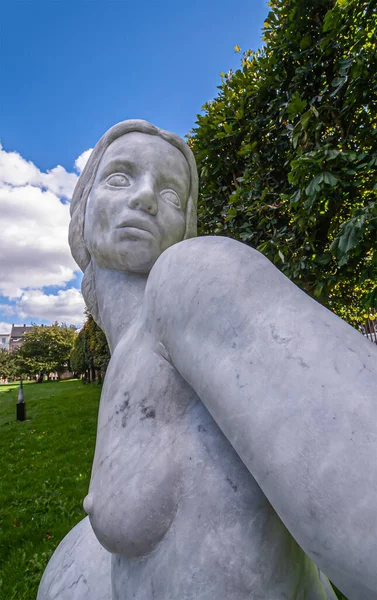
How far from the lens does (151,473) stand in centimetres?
80

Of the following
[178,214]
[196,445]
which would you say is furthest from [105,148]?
[196,445]

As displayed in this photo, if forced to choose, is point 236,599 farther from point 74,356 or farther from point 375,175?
point 74,356

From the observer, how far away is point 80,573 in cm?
112

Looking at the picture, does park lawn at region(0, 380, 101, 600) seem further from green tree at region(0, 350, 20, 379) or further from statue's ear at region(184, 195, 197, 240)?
green tree at region(0, 350, 20, 379)

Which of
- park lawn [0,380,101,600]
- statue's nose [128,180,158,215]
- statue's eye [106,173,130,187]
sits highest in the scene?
statue's eye [106,173,130,187]

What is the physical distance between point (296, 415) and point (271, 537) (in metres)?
0.35

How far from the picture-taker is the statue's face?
3.98ft

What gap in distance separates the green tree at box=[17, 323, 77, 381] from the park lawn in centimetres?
3213

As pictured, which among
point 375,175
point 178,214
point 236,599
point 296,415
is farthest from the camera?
point 375,175

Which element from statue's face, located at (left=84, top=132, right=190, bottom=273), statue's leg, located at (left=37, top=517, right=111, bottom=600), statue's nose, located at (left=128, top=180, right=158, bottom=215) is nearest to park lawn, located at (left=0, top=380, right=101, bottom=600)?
statue's leg, located at (left=37, top=517, right=111, bottom=600)

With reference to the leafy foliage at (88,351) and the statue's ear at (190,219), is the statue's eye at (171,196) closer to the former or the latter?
the statue's ear at (190,219)

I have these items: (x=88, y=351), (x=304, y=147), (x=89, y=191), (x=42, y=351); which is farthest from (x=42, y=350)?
(x=89, y=191)

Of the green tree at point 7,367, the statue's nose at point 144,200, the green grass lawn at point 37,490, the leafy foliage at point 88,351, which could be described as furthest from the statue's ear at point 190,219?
the green tree at point 7,367

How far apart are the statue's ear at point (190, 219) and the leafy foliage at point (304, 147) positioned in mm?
1770
